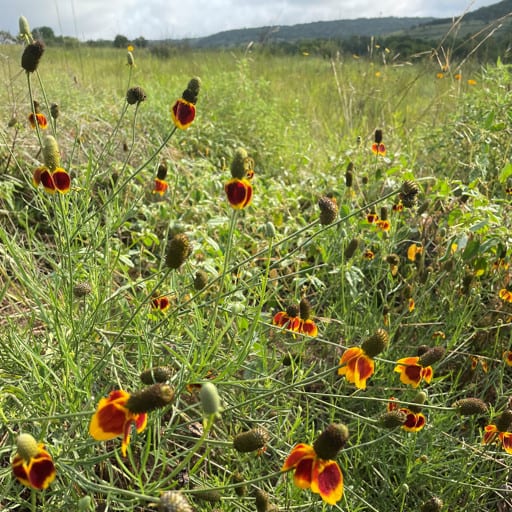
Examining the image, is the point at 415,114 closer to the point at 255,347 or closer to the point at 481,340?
the point at 481,340

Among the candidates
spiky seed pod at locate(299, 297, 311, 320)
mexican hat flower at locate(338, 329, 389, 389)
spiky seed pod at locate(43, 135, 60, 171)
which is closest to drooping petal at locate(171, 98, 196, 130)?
spiky seed pod at locate(43, 135, 60, 171)

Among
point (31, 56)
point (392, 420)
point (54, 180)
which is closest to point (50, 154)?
point (54, 180)

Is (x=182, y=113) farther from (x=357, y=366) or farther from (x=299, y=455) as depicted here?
(x=299, y=455)

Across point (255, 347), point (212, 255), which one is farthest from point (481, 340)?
point (212, 255)

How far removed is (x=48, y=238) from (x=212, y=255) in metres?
0.89

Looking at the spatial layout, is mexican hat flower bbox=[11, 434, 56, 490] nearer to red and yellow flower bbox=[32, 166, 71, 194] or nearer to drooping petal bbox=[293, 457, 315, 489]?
drooping petal bbox=[293, 457, 315, 489]

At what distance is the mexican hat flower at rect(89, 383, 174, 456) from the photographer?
67cm

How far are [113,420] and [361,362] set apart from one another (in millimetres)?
508

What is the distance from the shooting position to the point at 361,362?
979 mm

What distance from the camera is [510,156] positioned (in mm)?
2445

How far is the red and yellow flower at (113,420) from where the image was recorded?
26.8 inches

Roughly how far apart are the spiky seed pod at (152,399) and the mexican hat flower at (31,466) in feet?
0.47

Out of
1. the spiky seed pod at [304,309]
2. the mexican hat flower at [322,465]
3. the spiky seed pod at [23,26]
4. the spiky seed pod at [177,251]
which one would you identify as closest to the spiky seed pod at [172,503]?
the mexican hat flower at [322,465]

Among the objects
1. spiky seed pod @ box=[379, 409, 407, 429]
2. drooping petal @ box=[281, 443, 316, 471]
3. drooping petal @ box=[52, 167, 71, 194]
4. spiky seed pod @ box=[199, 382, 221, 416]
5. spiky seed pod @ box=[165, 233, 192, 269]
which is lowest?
spiky seed pod @ box=[379, 409, 407, 429]
